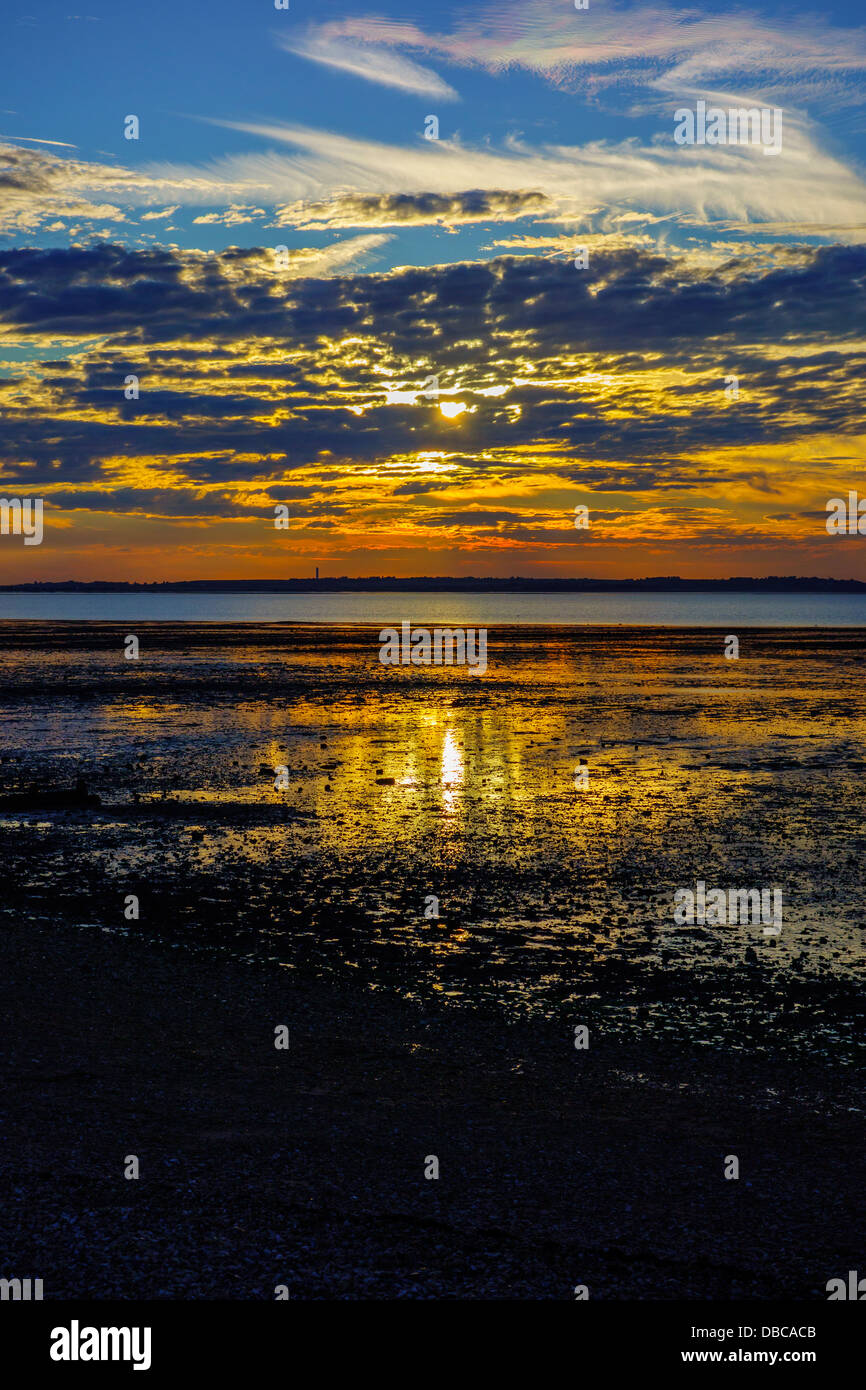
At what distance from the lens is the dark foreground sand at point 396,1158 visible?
6.61 meters

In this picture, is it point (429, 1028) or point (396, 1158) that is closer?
point (396, 1158)

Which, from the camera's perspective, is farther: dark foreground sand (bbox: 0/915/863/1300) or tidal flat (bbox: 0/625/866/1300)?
tidal flat (bbox: 0/625/866/1300)

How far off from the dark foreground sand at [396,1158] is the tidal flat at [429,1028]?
0.09 ft

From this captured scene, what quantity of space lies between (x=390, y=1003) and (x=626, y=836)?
9366 mm

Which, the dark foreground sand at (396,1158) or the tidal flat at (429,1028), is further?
the tidal flat at (429,1028)

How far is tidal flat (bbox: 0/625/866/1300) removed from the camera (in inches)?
271

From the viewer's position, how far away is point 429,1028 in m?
11.0

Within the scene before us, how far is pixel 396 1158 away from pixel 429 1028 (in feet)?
9.77

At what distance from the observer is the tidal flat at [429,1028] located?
22.6 ft

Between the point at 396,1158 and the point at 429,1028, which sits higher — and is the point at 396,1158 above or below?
below

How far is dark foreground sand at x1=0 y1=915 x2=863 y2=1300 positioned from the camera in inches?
260

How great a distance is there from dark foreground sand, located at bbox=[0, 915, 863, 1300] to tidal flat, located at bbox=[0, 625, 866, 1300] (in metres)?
0.03
